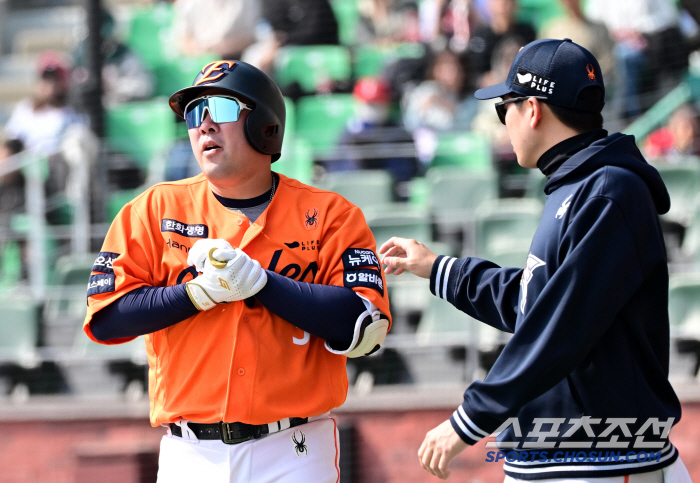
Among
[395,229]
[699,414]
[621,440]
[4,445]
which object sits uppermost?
[621,440]

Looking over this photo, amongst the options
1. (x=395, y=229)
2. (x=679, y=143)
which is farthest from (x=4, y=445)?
(x=679, y=143)

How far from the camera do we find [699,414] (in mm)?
4250

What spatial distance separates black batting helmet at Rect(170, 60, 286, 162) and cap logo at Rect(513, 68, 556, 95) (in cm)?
67

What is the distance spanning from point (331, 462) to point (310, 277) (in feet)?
1.69

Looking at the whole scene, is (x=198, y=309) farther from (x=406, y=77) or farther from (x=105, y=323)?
(x=406, y=77)

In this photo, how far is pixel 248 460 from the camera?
210 centimetres

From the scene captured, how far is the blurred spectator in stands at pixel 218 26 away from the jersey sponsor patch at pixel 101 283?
525cm

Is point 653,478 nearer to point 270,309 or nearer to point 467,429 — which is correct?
point 467,429

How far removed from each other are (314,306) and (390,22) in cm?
576

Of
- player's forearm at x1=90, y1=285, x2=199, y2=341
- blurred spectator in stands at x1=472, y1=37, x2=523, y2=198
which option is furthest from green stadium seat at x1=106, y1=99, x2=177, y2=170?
player's forearm at x1=90, y1=285, x2=199, y2=341

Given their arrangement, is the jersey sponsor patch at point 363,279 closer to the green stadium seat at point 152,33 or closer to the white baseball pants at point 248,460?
the white baseball pants at point 248,460

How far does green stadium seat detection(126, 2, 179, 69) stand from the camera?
7762 mm

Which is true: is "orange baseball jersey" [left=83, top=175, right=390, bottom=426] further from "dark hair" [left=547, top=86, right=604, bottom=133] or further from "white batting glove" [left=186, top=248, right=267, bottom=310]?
"dark hair" [left=547, top=86, right=604, bottom=133]

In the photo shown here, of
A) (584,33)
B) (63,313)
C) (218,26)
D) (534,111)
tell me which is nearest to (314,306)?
(534,111)
